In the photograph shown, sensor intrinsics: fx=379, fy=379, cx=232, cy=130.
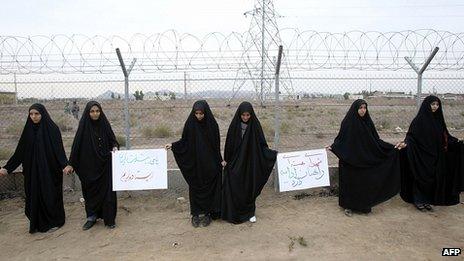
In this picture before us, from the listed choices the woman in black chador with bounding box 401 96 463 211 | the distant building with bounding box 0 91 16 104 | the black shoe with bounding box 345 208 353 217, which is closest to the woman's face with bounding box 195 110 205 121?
the black shoe with bounding box 345 208 353 217

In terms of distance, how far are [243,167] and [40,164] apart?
2458 mm

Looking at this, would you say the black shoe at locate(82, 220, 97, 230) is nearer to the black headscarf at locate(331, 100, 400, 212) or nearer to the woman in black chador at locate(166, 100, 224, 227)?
the woman in black chador at locate(166, 100, 224, 227)

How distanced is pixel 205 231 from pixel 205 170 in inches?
29.3

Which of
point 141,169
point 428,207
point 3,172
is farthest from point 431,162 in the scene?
point 3,172

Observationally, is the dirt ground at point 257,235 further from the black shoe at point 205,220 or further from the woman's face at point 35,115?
the woman's face at point 35,115

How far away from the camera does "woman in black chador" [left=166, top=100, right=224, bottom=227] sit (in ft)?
15.5

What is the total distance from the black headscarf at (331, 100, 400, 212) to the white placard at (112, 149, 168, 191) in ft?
7.59

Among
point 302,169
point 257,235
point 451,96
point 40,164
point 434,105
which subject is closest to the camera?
point 257,235

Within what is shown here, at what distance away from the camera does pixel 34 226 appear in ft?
15.0

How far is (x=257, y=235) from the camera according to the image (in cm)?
441

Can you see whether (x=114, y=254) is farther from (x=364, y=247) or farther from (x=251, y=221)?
(x=364, y=247)

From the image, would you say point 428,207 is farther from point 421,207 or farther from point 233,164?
point 233,164

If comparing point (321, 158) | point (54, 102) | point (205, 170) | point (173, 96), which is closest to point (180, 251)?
point (205, 170)

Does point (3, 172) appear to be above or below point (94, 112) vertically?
below
